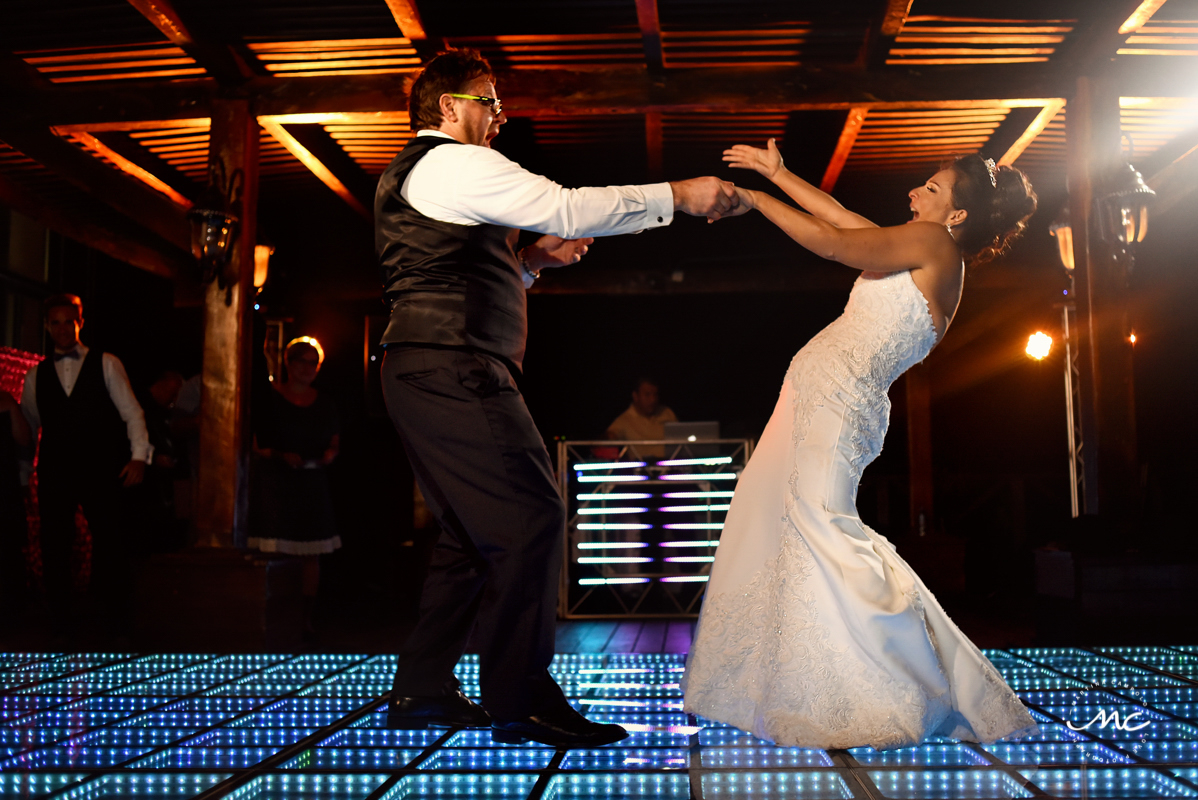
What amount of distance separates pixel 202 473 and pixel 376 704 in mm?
2430

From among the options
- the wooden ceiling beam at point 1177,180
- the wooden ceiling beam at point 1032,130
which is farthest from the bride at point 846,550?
the wooden ceiling beam at point 1177,180

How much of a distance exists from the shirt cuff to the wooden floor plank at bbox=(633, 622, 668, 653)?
2695mm

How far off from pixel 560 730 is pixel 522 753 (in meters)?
0.11

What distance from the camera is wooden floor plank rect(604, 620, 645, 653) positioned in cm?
441

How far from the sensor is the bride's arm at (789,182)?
8.16 ft

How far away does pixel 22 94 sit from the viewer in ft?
16.5

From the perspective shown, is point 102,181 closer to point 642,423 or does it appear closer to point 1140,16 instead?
point 642,423

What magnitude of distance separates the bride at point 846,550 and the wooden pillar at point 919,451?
5.83 m

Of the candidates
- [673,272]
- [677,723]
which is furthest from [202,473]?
[673,272]

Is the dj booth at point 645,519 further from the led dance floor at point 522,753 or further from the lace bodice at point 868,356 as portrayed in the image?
the lace bodice at point 868,356

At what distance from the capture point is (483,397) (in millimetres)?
2119

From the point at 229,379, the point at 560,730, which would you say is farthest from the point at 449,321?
the point at 229,379

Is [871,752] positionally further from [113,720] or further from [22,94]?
[22,94]

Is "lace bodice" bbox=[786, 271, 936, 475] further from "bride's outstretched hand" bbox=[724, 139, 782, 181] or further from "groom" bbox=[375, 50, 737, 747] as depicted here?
"groom" bbox=[375, 50, 737, 747]
